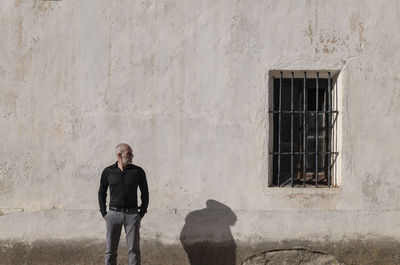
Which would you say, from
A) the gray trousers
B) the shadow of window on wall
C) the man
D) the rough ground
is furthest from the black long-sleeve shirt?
the rough ground

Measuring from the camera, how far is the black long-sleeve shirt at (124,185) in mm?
4730

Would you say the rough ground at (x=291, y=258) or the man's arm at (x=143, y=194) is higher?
the man's arm at (x=143, y=194)

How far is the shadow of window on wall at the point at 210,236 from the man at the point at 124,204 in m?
0.76

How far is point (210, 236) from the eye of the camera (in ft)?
17.5

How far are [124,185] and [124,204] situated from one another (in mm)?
203

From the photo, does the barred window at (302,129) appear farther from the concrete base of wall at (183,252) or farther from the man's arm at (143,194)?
the man's arm at (143,194)

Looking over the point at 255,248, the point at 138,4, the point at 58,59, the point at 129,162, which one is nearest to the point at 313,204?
the point at 255,248

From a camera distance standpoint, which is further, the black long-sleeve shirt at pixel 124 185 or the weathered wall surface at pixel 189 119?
the weathered wall surface at pixel 189 119

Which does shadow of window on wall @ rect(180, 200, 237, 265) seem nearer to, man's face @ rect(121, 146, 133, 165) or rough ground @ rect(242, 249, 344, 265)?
rough ground @ rect(242, 249, 344, 265)

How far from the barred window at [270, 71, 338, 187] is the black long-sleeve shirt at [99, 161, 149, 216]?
1777 millimetres

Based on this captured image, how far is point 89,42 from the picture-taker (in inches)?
215

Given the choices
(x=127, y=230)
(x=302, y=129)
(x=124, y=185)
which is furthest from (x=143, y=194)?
(x=302, y=129)

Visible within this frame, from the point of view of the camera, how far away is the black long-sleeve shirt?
4730mm

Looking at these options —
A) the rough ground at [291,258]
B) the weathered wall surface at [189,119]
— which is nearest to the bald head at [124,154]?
the weathered wall surface at [189,119]
